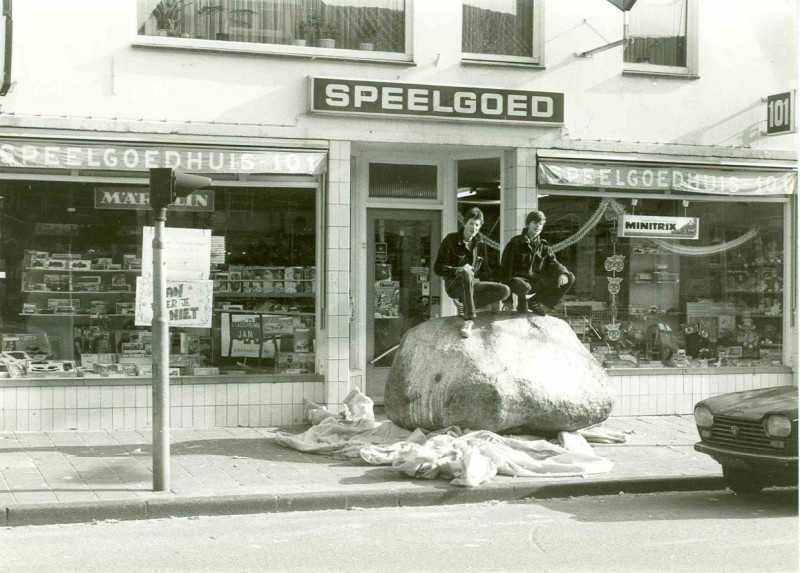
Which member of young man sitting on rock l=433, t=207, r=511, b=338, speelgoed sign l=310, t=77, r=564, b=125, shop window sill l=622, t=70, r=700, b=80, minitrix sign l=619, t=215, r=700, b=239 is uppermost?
shop window sill l=622, t=70, r=700, b=80

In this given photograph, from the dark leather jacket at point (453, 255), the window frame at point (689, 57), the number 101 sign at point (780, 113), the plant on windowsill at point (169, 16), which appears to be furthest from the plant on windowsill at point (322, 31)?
the number 101 sign at point (780, 113)

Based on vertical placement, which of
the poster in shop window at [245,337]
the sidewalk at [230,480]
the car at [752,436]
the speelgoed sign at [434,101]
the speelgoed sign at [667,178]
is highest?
the speelgoed sign at [434,101]

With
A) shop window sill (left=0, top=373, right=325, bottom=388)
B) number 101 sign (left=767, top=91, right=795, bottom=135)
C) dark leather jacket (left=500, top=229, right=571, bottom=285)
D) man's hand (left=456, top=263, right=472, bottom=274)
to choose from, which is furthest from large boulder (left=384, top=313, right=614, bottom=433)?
number 101 sign (left=767, top=91, right=795, bottom=135)

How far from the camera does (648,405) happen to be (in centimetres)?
1339

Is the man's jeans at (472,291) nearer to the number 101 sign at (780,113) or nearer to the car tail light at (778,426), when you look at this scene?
the car tail light at (778,426)

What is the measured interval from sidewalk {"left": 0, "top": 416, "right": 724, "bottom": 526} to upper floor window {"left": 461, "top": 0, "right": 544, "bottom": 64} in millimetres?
4908

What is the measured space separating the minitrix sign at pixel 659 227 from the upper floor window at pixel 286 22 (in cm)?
358

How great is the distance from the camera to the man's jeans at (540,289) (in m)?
10.6

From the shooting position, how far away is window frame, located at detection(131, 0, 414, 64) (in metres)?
11.7

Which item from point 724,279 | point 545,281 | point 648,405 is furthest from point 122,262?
point 724,279

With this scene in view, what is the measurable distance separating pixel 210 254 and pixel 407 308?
272cm

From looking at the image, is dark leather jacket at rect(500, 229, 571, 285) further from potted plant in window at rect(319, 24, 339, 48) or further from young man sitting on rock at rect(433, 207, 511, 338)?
potted plant in window at rect(319, 24, 339, 48)

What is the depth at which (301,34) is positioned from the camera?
482 inches

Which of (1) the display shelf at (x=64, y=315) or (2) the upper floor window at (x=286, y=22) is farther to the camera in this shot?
(2) the upper floor window at (x=286, y=22)
